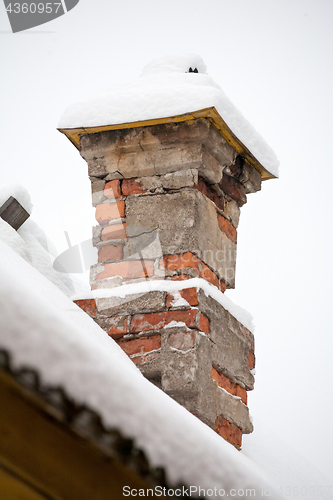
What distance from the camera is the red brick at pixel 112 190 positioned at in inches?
90.4

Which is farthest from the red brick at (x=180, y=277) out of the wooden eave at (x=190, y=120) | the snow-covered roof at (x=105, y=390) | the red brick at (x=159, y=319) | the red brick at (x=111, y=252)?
the snow-covered roof at (x=105, y=390)

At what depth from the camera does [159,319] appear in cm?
205

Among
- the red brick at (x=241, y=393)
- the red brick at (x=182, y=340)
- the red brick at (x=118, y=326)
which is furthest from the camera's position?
the red brick at (x=241, y=393)

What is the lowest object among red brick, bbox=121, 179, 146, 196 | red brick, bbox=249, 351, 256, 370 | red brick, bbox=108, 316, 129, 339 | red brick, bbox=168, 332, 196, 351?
red brick, bbox=249, 351, 256, 370

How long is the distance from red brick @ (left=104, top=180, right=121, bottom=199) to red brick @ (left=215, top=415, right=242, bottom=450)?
3.36ft

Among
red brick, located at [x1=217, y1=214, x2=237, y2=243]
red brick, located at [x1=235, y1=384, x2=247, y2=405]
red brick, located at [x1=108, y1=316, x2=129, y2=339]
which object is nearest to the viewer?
red brick, located at [x1=108, y1=316, x2=129, y2=339]

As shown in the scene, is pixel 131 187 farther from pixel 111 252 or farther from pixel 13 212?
pixel 13 212

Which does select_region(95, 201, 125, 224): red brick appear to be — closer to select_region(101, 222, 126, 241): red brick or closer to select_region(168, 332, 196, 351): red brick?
select_region(101, 222, 126, 241): red brick

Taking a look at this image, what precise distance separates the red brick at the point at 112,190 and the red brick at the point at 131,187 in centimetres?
2

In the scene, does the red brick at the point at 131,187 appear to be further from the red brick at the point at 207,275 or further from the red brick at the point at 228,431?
the red brick at the point at 228,431

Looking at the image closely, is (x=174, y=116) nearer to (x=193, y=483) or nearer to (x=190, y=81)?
(x=190, y=81)

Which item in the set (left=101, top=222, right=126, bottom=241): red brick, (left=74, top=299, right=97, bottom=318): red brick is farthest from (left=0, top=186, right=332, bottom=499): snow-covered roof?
(left=101, top=222, right=126, bottom=241): red brick

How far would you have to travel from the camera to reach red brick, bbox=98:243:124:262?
226 centimetres

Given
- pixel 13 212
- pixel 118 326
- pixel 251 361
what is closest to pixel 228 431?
pixel 251 361
